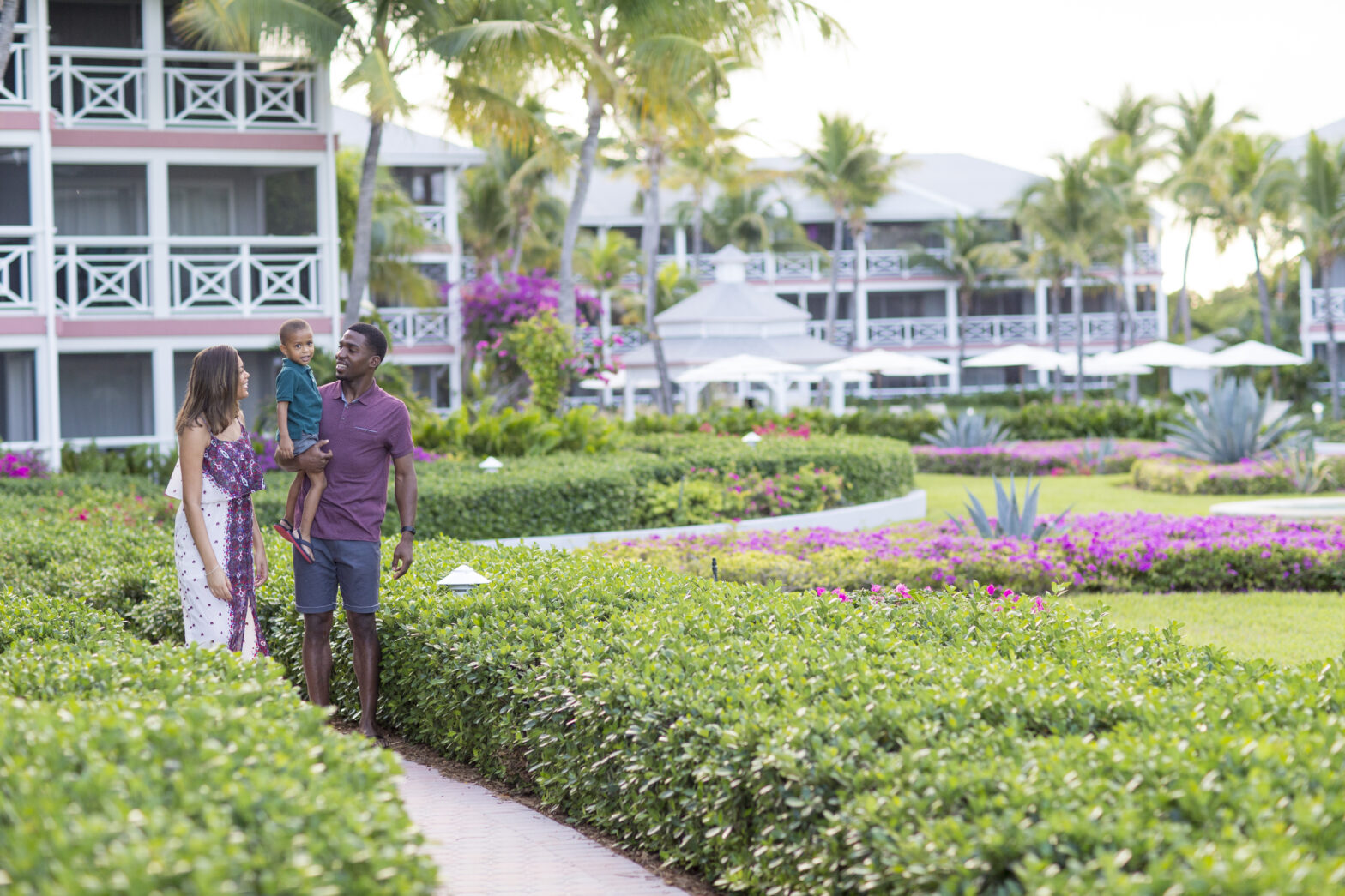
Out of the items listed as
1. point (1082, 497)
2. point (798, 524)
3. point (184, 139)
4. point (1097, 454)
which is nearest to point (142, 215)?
point (184, 139)

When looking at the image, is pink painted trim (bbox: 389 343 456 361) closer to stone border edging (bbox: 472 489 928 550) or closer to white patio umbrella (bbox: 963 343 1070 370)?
white patio umbrella (bbox: 963 343 1070 370)

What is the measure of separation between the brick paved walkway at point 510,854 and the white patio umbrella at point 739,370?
2016 cm

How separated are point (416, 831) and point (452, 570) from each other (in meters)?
3.62

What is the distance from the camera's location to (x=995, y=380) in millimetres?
47281

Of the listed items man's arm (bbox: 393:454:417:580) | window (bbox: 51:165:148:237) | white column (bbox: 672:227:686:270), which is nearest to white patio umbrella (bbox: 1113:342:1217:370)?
white column (bbox: 672:227:686:270)

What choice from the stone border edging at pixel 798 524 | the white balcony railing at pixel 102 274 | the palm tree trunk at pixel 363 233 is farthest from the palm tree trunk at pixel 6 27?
the stone border edging at pixel 798 524

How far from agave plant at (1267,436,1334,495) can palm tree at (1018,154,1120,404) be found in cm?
1743

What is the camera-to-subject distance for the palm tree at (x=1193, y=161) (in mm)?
39656

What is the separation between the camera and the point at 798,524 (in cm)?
1439

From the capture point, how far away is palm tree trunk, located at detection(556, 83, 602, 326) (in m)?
22.4

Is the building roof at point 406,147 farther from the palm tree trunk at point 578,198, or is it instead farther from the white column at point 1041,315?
Answer: the white column at point 1041,315

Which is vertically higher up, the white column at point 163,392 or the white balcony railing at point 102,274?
the white balcony railing at point 102,274

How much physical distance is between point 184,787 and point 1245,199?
4039 centimetres

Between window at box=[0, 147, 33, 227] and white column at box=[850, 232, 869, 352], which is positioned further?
white column at box=[850, 232, 869, 352]
